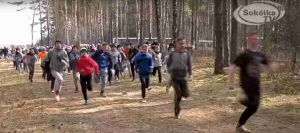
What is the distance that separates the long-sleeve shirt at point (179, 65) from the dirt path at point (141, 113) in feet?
3.76

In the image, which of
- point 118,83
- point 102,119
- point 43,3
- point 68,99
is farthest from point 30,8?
point 102,119

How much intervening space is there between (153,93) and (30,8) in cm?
4361

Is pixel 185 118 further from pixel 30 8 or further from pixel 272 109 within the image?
pixel 30 8

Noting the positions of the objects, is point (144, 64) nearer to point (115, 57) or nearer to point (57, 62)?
point (57, 62)

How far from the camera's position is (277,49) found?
1340 cm

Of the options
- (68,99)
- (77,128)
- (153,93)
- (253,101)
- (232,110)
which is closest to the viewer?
(253,101)

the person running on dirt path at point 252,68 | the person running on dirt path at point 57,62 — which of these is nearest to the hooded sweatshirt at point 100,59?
the person running on dirt path at point 57,62

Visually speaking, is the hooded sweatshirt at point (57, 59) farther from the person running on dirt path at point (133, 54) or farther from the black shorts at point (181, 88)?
the black shorts at point (181, 88)

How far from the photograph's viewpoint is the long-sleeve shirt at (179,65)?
7.54 m

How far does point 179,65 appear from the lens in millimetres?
7535

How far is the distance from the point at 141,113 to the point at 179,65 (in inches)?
80.7

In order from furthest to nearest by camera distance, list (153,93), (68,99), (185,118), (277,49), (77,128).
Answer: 1. (277,49)
2. (153,93)
3. (68,99)
4. (185,118)
5. (77,128)

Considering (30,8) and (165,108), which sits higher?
(30,8)

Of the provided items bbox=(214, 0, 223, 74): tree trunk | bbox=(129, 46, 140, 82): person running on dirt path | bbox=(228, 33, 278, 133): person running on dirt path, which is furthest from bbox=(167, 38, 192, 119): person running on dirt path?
bbox=(214, 0, 223, 74): tree trunk
